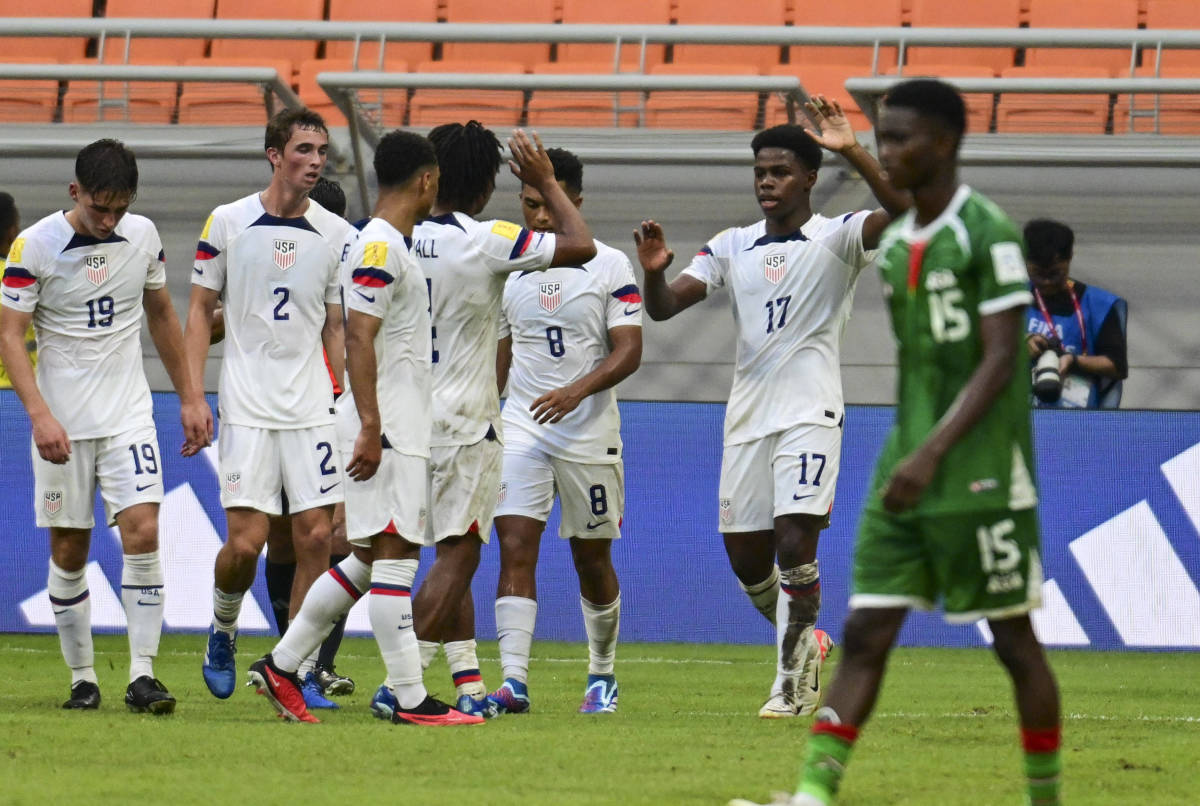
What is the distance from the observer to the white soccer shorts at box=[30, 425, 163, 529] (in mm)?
6766

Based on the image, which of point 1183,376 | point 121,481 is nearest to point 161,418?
point 121,481

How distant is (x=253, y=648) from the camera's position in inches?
389

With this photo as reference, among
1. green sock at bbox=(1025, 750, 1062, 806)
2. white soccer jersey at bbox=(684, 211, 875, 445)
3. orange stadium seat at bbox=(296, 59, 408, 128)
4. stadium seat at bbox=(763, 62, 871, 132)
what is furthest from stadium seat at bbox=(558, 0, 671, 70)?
green sock at bbox=(1025, 750, 1062, 806)

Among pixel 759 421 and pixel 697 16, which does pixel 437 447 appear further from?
pixel 697 16

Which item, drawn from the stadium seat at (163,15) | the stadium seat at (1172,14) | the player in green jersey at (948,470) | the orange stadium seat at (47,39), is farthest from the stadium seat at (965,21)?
the player in green jersey at (948,470)

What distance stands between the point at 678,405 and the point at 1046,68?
17.8ft

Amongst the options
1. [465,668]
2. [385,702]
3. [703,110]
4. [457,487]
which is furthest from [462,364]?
[703,110]

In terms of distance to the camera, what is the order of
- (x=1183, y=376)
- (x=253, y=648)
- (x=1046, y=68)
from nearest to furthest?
(x=253, y=648) < (x=1183, y=376) < (x=1046, y=68)

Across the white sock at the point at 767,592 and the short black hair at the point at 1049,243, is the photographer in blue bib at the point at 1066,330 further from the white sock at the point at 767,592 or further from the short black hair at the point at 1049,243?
the white sock at the point at 767,592

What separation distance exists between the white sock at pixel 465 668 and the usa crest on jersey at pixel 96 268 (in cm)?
204

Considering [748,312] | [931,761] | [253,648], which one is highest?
[748,312]

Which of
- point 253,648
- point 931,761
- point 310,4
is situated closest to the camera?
point 931,761

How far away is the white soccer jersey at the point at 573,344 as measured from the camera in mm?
7594

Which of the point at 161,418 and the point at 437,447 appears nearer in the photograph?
the point at 437,447
